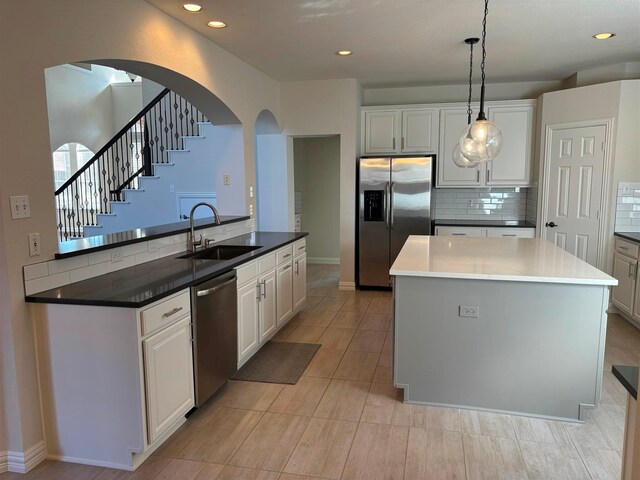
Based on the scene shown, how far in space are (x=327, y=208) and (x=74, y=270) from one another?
5570 millimetres

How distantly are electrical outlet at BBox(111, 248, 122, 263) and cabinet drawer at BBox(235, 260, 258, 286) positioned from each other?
78 cm

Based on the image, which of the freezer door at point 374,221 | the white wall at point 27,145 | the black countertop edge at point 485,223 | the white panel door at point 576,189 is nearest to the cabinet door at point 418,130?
the freezer door at point 374,221

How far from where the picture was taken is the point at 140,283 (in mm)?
2627

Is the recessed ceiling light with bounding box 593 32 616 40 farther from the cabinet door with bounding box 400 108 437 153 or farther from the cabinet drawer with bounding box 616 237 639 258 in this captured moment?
the cabinet door with bounding box 400 108 437 153

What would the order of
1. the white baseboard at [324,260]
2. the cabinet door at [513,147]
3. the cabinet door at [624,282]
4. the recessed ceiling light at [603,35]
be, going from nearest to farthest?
the recessed ceiling light at [603,35], the cabinet door at [624,282], the cabinet door at [513,147], the white baseboard at [324,260]

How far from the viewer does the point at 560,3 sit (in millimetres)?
3316

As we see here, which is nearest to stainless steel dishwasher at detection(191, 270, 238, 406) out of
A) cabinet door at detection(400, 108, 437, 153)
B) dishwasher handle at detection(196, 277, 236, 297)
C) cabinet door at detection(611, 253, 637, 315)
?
dishwasher handle at detection(196, 277, 236, 297)

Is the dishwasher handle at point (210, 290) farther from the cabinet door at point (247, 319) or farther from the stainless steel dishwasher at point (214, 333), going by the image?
the cabinet door at point (247, 319)

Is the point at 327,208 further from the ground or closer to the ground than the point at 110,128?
closer to the ground

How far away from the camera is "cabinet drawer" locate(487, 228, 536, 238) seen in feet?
18.7

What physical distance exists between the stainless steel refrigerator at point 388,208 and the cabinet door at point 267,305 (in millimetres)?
2214

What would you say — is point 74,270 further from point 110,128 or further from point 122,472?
point 110,128

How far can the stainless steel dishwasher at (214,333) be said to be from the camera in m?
2.79

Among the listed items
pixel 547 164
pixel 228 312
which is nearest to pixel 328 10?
pixel 228 312
